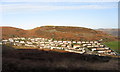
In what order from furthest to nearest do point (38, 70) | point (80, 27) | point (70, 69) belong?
point (80, 27) → point (70, 69) → point (38, 70)

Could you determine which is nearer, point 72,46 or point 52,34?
point 72,46

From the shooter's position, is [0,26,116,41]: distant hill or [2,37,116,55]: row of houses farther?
[0,26,116,41]: distant hill

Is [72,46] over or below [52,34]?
below

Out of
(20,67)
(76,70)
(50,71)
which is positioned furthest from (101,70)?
(20,67)

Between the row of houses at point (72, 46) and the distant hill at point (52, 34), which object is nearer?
the row of houses at point (72, 46)

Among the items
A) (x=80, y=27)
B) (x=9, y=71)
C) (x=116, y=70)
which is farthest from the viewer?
(x=80, y=27)

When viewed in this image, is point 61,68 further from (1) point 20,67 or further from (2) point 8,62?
(2) point 8,62

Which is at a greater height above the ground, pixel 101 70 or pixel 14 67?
pixel 14 67

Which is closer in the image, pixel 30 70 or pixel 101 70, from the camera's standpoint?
pixel 30 70

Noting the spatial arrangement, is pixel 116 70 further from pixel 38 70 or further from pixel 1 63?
pixel 1 63
